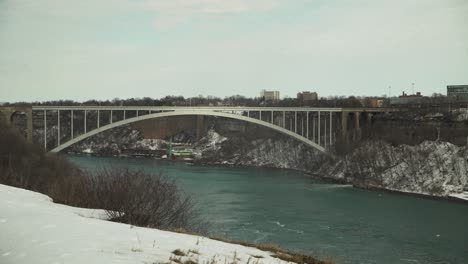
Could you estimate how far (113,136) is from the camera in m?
46.3

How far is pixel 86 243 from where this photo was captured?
4.34 meters

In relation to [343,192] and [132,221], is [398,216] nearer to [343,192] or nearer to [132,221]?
[343,192]

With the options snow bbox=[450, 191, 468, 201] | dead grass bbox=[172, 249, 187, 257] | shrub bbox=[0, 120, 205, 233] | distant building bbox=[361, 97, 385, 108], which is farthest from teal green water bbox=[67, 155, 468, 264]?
distant building bbox=[361, 97, 385, 108]

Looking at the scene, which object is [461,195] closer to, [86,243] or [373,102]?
[86,243]

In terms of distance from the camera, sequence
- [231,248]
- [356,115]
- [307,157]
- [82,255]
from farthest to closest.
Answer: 1. [307,157]
2. [356,115]
3. [231,248]
4. [82,255]

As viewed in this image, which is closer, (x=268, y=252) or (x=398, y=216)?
(x=268, y=252)

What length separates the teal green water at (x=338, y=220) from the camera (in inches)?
491

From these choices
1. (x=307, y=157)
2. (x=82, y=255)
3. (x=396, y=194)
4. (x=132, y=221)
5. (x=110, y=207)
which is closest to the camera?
(x=82, y=255)

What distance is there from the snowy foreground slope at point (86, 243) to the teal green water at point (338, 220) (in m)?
5.48

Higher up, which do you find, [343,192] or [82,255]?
[82,255]

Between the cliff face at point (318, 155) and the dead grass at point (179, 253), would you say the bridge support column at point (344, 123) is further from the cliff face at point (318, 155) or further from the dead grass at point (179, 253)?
the dead grass at point (179, 253)

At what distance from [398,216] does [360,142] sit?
12.3m

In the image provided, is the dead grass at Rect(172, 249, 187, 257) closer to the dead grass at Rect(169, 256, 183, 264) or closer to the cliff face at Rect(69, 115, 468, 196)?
the dead grass at Rect(169, 256, 183, 264)

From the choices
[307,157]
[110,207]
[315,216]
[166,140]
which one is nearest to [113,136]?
[166,140]
